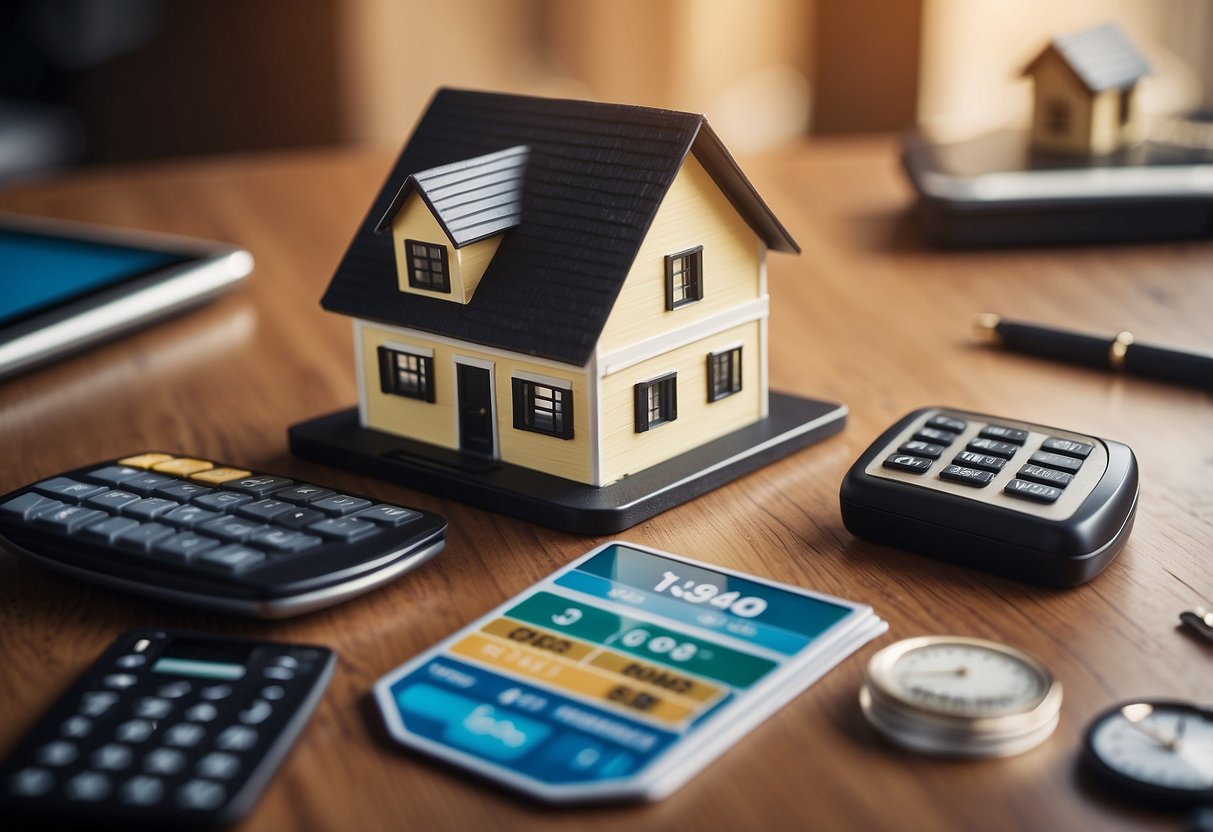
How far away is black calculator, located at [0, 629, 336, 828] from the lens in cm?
60

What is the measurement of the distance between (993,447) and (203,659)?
0.53 metres

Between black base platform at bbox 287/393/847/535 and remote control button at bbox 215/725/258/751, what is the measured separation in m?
0.30

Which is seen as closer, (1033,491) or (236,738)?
(236,738)

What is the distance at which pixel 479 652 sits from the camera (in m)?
0.73

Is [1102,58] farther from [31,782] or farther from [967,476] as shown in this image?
[31,782]

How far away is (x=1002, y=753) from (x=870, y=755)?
64 millimetres

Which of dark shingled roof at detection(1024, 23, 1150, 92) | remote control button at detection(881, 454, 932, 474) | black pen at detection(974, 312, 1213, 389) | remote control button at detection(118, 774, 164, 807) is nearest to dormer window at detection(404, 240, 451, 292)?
remote control button at detection(881, 454, 932, 474)

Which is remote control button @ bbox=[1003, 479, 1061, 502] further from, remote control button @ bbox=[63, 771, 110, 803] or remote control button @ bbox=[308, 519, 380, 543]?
remote control button @ bbox=[63, 771, 110, 803]

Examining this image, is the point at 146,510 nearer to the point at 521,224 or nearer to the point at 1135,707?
the point at 521,224

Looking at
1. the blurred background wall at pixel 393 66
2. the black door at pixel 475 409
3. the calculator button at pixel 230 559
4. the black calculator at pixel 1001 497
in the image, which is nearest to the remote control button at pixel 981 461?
the black calculator at pixel 1001 497

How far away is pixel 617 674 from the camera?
0.70 m

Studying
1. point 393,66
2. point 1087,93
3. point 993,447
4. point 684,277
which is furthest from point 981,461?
point 393,66

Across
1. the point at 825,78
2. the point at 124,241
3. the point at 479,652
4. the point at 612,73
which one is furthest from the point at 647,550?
the point at 612,73

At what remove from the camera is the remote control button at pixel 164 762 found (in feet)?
2.02
